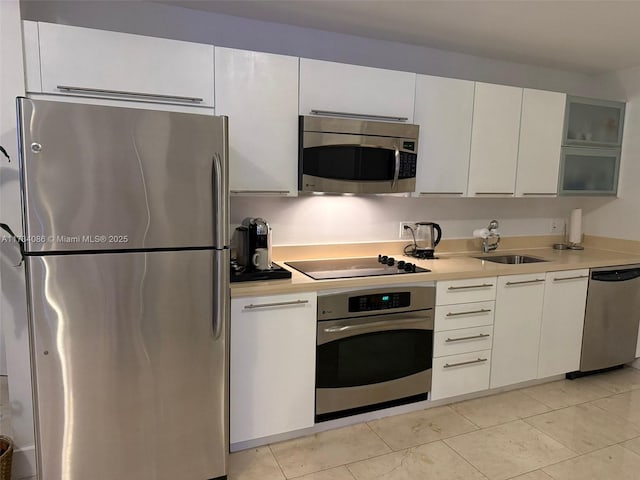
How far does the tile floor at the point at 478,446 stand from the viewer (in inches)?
88.7

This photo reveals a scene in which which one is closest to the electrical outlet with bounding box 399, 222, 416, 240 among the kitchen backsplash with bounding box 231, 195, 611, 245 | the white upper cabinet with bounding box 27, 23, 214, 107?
the kitchen backsplash with bounding box 231, 195, 611, 245

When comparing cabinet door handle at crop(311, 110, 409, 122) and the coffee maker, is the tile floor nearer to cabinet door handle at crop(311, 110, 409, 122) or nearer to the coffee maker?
the coffee maker

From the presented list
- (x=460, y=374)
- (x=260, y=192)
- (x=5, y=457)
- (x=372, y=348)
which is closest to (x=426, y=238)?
(x=460, y=374)

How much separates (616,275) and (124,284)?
3.39 metres

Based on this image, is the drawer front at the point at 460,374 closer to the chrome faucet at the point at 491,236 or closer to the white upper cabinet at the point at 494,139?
the chrome faucet at the point at 491,236

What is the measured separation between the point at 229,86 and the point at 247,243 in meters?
0.84

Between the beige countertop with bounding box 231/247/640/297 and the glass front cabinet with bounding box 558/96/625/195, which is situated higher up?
the glass front cabinet with bounding box 558/96/625/195

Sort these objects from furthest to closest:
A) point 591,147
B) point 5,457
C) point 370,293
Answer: point 591,147 → point 370,293 → point 5,457

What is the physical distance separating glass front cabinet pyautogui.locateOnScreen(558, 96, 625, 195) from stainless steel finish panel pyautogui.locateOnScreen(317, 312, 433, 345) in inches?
66.4

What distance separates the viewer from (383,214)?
10.5 feet

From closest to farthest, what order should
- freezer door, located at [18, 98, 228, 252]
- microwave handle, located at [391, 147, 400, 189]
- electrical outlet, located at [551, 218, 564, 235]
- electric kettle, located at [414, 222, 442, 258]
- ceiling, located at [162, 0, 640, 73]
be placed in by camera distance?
freezer door, located at [18, 98, 228, 252]
ceiling, located at [162, 0, 640, 73]
microwave handle, located at [391, 147, 400, 189]
electric kettle, located at [414, 222, 442, 258]
electrical outlet, located at [551, 218, 564, 235]

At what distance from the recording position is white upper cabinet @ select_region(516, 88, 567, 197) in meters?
3.16

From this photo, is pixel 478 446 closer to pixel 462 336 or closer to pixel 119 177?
pixel 462 336

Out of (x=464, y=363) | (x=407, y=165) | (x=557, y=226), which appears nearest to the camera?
(x=407, y=165)
